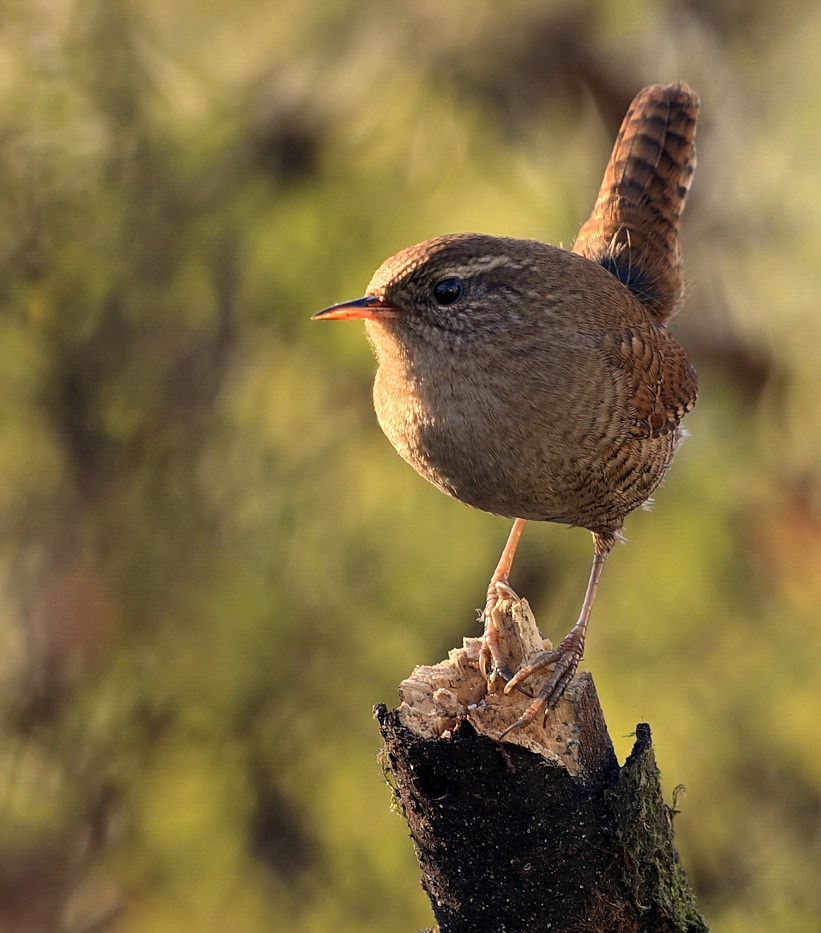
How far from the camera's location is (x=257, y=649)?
17.1 ft

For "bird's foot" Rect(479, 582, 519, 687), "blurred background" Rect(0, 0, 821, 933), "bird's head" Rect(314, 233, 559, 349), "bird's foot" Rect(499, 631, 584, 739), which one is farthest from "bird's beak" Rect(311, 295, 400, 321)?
"blurred background" Rect(0, 0, 821, 933)

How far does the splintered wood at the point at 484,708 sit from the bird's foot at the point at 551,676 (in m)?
0.02

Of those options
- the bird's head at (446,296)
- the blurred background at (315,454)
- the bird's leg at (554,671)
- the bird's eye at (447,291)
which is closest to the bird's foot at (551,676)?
the bird's leg at (554,671)

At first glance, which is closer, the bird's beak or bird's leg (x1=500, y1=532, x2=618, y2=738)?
bird's leg (x1=500, y1=532, x2=618, y2=738)

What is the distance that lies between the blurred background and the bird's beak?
178 cm

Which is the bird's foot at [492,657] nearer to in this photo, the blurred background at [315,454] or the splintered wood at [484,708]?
the splintered wood at [484,708]

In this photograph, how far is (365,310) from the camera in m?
3.12

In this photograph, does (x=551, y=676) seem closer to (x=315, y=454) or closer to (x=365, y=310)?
(x=365, y=310)

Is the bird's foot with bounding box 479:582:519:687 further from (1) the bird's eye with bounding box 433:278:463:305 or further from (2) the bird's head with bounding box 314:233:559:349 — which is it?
(1) the bird's eye with bounding box 433:278:463:305

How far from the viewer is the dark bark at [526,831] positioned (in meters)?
2.55

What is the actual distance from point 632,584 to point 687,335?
105 cm

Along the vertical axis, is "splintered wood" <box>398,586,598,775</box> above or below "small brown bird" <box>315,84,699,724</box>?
below

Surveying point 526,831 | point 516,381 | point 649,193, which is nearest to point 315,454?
point 649,193

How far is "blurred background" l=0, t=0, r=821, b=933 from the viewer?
4.94m
